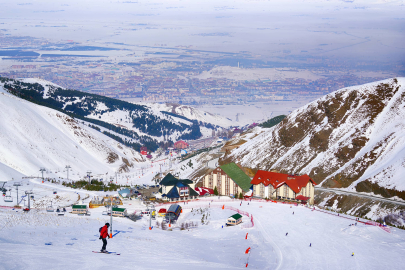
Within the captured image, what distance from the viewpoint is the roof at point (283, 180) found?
56500mm

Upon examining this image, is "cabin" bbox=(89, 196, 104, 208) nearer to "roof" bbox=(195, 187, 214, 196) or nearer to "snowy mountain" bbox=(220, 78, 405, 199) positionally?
"roof" bbox=(195, 187, 214, 196)

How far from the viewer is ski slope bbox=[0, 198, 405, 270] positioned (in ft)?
80.9

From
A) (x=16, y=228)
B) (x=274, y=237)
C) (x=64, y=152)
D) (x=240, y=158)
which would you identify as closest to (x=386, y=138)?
(x=240, y=158)

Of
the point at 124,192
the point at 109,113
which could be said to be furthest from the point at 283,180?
the point at 109,113

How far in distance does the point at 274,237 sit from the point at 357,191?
2715 cm

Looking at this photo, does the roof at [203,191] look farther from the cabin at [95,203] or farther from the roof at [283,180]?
the cabin at [95,203]

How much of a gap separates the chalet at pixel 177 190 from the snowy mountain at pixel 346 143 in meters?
22.1

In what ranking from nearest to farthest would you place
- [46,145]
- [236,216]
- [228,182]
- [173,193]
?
[236,216]
[173,193]
[228,182]
[46,145]

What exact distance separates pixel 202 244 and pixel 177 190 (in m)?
21.6

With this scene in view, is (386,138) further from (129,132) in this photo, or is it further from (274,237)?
(129,132)

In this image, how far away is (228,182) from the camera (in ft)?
199

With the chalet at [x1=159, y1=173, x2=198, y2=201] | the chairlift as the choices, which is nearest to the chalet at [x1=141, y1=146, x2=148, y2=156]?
the chalet at [x1=159, y1=173, x2=198, y2=201]

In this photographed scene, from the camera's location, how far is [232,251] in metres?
32.0

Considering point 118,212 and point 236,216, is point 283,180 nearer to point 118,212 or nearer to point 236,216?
point 236,216
